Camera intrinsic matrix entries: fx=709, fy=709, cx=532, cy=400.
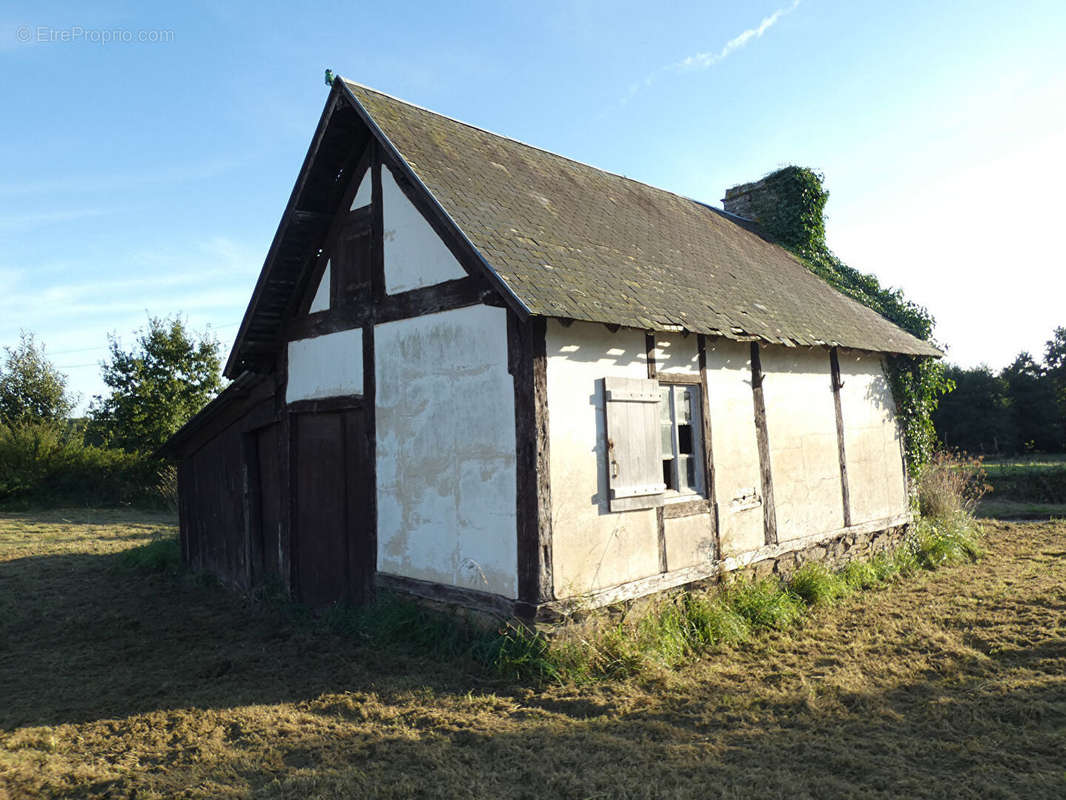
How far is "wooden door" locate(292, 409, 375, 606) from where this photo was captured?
8586mm

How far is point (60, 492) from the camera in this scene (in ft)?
80.3

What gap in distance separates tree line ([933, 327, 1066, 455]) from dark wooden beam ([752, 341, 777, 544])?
87.1ft

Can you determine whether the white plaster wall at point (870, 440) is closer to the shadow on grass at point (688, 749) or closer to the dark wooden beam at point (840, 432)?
the dark wooden beam at point (840, 432)

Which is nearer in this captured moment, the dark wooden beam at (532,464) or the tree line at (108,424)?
the dark wooden beam at (532,464)

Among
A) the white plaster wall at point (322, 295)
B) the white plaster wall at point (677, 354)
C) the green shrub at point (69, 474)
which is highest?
the white plaster wall at point (322, 295)

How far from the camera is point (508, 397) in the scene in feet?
22.5

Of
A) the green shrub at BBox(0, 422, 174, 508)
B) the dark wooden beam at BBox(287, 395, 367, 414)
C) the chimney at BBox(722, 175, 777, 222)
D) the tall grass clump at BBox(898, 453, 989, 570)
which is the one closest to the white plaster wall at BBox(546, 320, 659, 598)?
the dark wooden beam at BBox(287, 395, 367, 414)

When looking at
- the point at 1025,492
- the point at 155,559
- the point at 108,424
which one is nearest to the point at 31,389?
the point at 108,424

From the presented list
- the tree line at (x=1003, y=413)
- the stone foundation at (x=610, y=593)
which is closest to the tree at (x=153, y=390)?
the stone foundation at (x=610, y=593)

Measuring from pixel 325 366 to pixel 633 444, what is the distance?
166 inches

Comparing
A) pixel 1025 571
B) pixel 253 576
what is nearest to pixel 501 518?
pixel 253 576

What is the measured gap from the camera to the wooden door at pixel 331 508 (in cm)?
859

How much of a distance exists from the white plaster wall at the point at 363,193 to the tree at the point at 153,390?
69.3 ft

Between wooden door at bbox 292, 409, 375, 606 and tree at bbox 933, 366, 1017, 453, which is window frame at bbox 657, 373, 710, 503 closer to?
wooden door at bbox 292, 409, 375, 606
